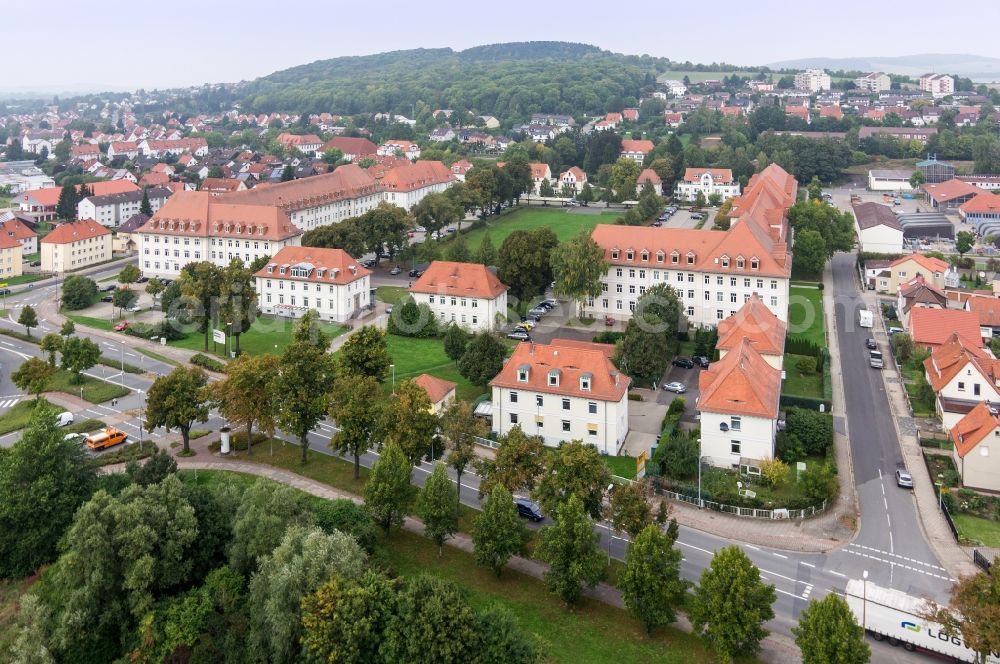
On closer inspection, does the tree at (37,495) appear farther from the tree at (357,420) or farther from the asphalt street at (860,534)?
the tree at (357,420)

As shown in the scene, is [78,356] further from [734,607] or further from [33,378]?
[734,607]

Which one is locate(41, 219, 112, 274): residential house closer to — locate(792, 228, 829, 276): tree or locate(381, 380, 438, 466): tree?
locate(381, 380, 438, 466): tree

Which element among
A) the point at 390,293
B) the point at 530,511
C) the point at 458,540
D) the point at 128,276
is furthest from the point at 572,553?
the point at 128,276

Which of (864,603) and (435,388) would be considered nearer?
(864,603)

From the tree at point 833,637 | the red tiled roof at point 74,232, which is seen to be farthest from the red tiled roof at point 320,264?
the tree at point 833,637

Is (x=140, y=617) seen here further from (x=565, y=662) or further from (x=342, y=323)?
(x=342, y=323)

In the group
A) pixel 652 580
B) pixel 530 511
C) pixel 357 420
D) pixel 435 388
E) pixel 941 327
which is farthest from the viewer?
pixel 941 327

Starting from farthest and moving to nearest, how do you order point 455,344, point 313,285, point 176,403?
1. point 313,285
2. point 455,344
3. point 176,403

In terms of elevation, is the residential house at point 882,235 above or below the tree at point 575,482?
above
